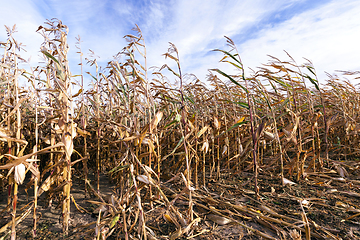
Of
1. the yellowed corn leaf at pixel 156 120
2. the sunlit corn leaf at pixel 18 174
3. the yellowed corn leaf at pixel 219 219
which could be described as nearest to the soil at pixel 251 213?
the yellowed corn leaf at pixel 219 219

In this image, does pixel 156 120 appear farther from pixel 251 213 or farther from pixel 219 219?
pixel 251 213

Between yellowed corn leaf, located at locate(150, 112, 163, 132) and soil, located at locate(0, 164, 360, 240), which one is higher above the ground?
yellowed corn leaf, located at locate(150, 112, 163, 132)

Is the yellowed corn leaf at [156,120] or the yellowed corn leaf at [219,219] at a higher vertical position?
the yellowed corn leaf at [156,120]

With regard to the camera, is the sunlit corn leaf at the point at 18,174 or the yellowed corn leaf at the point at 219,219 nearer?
the sunlit corn leaf at the point at 18,174

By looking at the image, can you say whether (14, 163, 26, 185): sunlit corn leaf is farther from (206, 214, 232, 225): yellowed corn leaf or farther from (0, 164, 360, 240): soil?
(206, 214, 232, 225): yellowed corn leaf

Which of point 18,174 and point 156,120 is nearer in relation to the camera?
point 18,174

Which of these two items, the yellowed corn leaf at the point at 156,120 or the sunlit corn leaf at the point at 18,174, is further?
the yellowed corn leaf at the point at 156,120

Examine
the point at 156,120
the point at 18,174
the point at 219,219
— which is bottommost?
the point at 219,219

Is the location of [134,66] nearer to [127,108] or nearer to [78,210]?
[127,108]

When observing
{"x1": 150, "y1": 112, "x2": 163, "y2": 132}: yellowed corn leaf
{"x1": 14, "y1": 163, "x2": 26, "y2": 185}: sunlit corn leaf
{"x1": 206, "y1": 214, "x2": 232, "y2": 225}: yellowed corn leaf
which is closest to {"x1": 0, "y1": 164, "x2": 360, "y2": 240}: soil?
{"x1": 206, "y1": 214, "x2": 232, "y2": 225}: yellowed corn leaf

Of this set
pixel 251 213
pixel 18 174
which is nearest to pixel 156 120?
pixel 18 174

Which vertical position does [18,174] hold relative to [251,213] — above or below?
above

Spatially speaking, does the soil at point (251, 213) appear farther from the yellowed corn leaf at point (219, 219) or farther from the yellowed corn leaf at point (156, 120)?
the yellowed corn leaf at point (156, 120)

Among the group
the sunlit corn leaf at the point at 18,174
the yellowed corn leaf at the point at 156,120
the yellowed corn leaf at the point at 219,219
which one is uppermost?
the yellowed corn leaf at the point at 156,120
